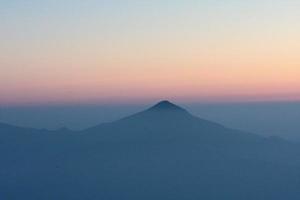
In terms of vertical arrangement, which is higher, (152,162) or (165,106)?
(165,106)

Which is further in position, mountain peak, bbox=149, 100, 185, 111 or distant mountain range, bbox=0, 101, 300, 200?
mountain peak, bbox=149, 100, 185, 111

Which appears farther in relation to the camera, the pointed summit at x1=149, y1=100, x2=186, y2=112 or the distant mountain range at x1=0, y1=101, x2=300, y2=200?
the pointed summit at x1=149, y1=100, x2=186, y2=112

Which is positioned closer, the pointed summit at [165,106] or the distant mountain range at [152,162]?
the distant mountain range at [152,162]

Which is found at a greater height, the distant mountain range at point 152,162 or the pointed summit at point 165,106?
the pointed summit at point 165,106

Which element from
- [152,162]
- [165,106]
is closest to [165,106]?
[165,106]

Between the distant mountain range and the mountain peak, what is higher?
the mountain peak

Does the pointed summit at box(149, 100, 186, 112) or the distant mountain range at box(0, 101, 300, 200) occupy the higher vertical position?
the pointed summit at box(149, 100, 186, 112)

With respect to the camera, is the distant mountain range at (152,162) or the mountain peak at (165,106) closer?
the distant mountain range at (152,162)

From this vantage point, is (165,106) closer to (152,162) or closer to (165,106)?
(165,106)

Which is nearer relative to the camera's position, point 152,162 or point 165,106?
point 152,162
